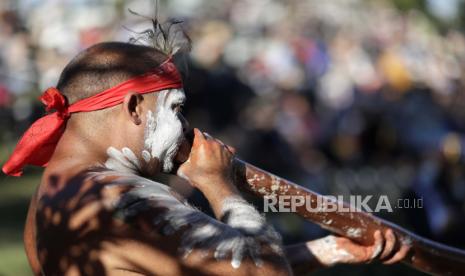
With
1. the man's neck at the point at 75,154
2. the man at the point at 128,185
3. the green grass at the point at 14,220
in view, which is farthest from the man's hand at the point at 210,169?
the green grass at the point at 14,220

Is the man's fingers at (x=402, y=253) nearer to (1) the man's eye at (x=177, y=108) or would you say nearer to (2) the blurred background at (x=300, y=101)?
(1) the man's eye at (x=177, y=108)

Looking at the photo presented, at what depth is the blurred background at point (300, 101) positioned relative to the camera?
12.5 metres

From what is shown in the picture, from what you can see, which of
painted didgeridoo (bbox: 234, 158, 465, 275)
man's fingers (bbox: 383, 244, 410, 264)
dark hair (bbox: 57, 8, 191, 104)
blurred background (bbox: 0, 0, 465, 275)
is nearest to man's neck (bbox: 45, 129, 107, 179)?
dark hair (bbox: 57, 8, 191, 104)

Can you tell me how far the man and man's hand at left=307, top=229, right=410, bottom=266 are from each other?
87 cm

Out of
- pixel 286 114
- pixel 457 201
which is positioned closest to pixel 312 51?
pixel 286 114

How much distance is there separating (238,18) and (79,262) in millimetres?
17982

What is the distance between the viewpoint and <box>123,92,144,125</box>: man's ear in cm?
362

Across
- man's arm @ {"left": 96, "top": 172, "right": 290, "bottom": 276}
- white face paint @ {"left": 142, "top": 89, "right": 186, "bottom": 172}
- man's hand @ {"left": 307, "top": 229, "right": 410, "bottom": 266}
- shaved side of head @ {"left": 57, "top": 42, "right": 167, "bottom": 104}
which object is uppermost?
shaved side of head @ {"left": 57, "top": 42, "right": 167, "bottom": 104}

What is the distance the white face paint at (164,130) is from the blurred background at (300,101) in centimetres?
775

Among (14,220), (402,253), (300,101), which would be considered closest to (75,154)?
(402,253)

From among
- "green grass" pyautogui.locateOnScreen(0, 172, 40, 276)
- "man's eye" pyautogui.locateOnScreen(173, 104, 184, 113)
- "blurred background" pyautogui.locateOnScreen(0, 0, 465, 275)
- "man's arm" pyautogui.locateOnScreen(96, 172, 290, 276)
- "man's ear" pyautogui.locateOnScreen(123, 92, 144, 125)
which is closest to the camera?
"man's arm" pyautogui.locateOnScreen(96, 172, 290, 276)

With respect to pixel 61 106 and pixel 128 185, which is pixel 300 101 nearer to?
pixel 61 106

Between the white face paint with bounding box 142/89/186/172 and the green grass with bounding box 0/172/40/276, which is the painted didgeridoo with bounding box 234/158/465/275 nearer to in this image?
the white face paint with bounding box 142/89/186/172

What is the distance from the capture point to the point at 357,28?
22.6 m
